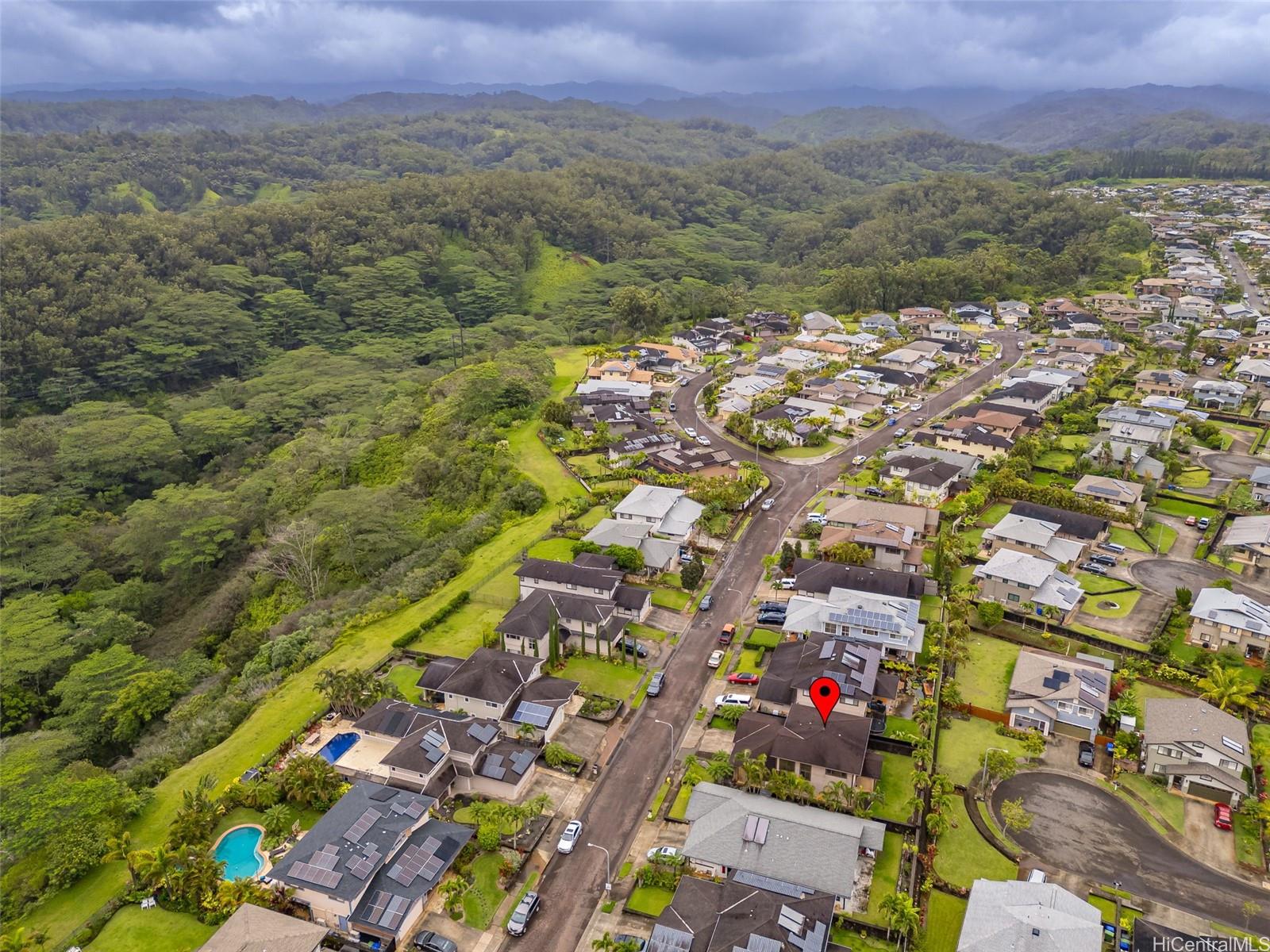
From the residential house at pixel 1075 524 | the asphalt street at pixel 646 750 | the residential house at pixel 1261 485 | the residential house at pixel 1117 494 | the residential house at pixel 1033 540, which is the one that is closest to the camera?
the asphalt street at pixel 646 750

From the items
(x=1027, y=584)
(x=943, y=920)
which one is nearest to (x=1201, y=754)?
(x=1027, y=584)

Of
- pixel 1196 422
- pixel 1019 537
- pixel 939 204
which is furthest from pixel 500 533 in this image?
pixel 939 204

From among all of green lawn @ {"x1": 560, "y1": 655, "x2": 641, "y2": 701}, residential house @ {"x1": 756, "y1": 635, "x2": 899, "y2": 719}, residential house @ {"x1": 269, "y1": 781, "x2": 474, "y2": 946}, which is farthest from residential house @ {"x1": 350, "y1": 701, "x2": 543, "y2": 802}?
residential house @ {"x1": 756, "y1": 635, "x2": 899, "y2": 719}

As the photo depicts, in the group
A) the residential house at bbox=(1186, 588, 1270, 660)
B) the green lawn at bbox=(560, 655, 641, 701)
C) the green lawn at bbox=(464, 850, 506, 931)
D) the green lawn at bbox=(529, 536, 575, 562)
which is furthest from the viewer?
the green lawn at bbox=(529, 536, 575, 562)

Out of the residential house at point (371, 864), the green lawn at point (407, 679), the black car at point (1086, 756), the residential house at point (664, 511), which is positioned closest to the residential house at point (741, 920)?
the residential house at point (371, 864)

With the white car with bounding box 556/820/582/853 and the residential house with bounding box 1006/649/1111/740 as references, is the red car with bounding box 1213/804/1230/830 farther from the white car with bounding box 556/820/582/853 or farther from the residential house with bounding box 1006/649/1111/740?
the white car with bounding box 556/820/582/853

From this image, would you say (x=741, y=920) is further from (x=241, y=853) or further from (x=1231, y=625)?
(x=1231, y=625)

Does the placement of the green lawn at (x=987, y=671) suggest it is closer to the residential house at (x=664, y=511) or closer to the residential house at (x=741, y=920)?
the residential house at (x=741, y=920)
